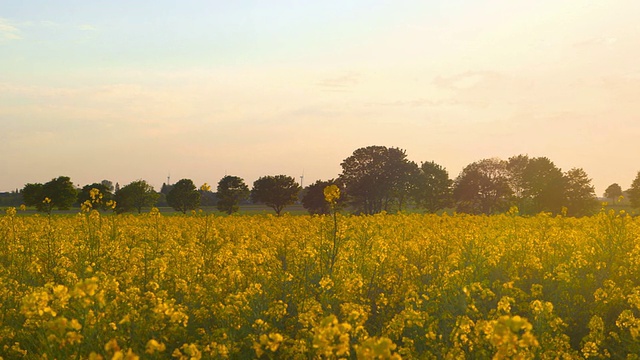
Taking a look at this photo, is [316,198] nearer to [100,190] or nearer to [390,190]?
[390,190]

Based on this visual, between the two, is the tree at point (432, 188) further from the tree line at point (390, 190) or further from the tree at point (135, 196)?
the tree at point (135, 196)

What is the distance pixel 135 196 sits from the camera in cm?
5966

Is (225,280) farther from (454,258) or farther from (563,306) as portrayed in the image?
(563,306)

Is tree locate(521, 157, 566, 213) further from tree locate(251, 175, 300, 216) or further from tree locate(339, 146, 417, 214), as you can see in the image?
tree locate(251, 175, 300, 216)

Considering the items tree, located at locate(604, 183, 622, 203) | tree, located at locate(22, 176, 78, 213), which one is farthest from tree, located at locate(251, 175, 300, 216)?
tree, located at locate(604, 183, 622, 203)

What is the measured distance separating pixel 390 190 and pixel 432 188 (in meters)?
6.98

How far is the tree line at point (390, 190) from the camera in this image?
59.8m

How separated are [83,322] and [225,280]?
11.1 ft

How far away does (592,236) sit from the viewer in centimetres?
1485

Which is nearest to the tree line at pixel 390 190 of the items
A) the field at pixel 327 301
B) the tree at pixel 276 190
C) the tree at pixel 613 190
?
the tree at pixel 276 190

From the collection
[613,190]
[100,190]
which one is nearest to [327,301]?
[100,190]

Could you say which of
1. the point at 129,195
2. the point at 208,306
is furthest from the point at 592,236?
the point at 129,195

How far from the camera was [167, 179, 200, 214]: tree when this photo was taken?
64562 millimetres

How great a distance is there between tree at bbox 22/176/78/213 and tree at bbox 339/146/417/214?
3079 centimetres
